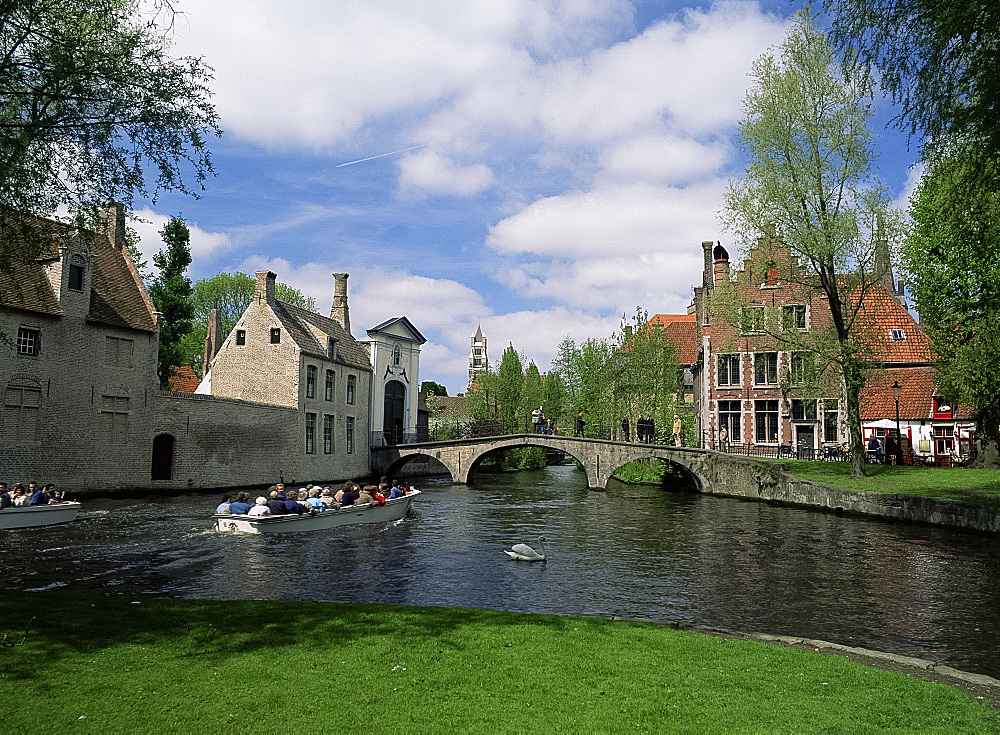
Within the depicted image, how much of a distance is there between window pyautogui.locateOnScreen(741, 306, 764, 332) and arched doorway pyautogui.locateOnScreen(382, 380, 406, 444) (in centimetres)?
2716

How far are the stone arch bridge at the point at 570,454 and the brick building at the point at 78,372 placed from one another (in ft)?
57.8

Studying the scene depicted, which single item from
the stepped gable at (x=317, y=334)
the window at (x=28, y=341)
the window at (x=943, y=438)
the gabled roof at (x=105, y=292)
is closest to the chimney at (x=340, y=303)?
the stepped gable at (x=317, y=334)

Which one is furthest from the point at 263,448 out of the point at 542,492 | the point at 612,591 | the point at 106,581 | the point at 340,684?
the point at 340,684

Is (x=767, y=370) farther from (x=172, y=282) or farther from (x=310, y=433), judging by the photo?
(x=172, y=282)

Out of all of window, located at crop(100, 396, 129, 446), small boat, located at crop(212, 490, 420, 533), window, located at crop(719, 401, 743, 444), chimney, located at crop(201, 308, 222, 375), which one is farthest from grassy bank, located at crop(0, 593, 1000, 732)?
chimney, located at crop(201, 308, 222, 375)

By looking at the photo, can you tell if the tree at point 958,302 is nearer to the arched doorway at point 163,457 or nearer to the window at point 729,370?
the window at point 729,370

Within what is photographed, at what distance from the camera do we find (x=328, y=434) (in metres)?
42.2

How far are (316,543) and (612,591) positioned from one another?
936 centimetres

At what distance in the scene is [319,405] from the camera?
4125cm

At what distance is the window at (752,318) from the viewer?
29.0 m

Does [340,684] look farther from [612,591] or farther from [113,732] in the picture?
[612,591]

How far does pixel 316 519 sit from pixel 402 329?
30.5 metres

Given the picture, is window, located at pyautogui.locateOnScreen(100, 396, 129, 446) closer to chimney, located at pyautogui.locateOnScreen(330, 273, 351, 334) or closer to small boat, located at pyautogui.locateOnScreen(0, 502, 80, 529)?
small boat, located at pyautogui.locateOnScreen(0, 502, 80, 529)

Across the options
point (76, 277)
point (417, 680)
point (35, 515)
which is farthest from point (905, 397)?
point (76, 277)
